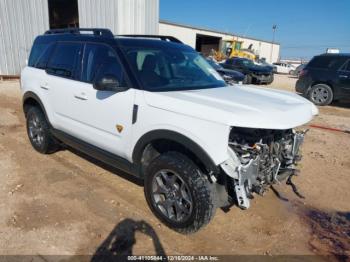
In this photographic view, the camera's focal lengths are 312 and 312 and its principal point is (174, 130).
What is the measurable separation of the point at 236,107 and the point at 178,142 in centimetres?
62

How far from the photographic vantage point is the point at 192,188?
115 inches

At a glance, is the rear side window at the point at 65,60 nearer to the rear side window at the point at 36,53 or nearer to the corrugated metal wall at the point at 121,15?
the rear side window at the point at 36,53

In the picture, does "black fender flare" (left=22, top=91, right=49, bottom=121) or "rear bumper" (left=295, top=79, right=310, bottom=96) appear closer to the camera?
"black fender flare" (left=22, top=91, right=49, bottom=121)

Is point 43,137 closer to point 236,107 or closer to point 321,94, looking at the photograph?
point 236,107

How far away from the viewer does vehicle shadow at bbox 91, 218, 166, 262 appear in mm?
2861

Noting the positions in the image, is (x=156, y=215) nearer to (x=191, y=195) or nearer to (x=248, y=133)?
(x=191, y=195)

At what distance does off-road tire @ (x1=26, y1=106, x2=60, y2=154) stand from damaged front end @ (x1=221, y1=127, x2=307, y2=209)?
318cm

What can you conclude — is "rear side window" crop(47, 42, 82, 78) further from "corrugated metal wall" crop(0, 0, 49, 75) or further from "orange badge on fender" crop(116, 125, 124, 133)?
"corrugated metal wall" crop(0, 0, 49, 75)

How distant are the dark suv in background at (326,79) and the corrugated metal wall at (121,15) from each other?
6598 mm

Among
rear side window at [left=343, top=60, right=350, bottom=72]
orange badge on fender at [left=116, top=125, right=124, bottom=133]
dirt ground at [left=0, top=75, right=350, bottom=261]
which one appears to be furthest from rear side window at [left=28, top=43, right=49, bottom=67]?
rear side window at [left=343, top=60, right=350, bottom=72]

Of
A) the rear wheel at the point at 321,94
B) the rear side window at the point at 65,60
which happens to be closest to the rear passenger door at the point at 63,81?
the rear side window at the point at 65,60

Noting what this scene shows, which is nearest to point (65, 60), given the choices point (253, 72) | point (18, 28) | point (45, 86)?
point (45, 86)

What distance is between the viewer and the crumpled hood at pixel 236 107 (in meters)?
2.64

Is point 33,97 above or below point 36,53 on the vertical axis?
below
